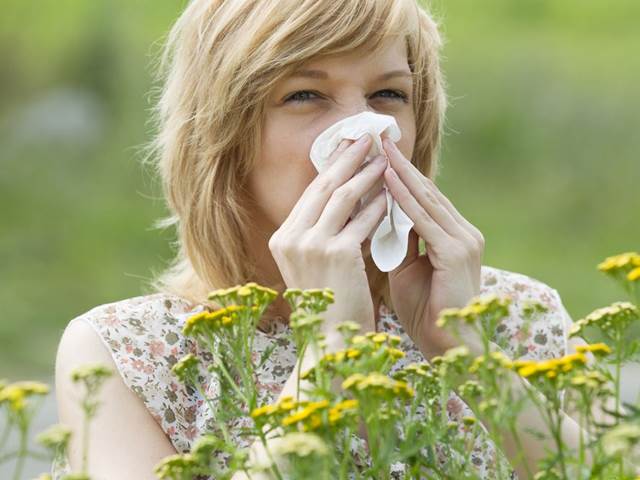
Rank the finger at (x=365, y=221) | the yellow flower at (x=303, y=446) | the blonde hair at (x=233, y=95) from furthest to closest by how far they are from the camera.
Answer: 1. the blonde hair at (x=233, y=95)
2. the finger at (x=365, y=221)
3. the yellow flower at (x=303, y=446)

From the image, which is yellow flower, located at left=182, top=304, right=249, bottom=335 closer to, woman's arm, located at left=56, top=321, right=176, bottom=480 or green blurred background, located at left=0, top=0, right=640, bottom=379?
woman's arm, located at left=56, top=321, right=176, bottom=480

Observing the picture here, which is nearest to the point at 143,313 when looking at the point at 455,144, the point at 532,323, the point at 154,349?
the point at 154,349

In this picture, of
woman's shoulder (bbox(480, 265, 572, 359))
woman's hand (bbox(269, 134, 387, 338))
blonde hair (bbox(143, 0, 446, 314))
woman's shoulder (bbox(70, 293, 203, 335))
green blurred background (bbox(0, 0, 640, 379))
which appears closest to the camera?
woman's hand (bbox(269, 134, 387, 338))

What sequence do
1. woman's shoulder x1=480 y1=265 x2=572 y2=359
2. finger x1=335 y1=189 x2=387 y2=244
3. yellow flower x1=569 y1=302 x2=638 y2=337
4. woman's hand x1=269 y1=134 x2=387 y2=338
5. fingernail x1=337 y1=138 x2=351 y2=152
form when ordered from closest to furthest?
yellow flower x1=569 y1=302 x2=638 y2=337 → woman's hand x1=269 y1=134 x2=387 y2=338 → finger x1=335 y1=189 x2=387 y2=244 → fingernail x1=337 y1=138 x2=351 y2=152 → woman's shoulder x1=480 y1=265 x2=572 y2=359

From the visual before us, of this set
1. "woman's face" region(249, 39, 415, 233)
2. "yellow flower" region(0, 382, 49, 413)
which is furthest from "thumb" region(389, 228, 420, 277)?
"yellow flower" region(0, 382, 49, 413)

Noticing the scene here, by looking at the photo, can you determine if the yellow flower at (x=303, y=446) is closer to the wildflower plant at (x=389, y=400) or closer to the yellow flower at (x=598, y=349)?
the wildflower plant at (x=389, y=400)

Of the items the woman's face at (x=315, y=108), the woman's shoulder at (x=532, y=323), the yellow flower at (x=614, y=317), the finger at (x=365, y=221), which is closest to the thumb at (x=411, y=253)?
the finger at (x=365, y=221)

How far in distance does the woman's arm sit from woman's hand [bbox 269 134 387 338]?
529mm

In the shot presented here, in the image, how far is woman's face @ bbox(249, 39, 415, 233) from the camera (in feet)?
8.57

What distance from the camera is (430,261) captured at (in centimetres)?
246

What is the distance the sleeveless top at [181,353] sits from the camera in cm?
272

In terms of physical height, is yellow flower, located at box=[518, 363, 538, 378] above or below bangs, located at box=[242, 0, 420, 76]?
below

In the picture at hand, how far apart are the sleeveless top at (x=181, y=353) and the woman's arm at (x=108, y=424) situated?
25 mm

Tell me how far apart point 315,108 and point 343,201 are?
1.19 feet
